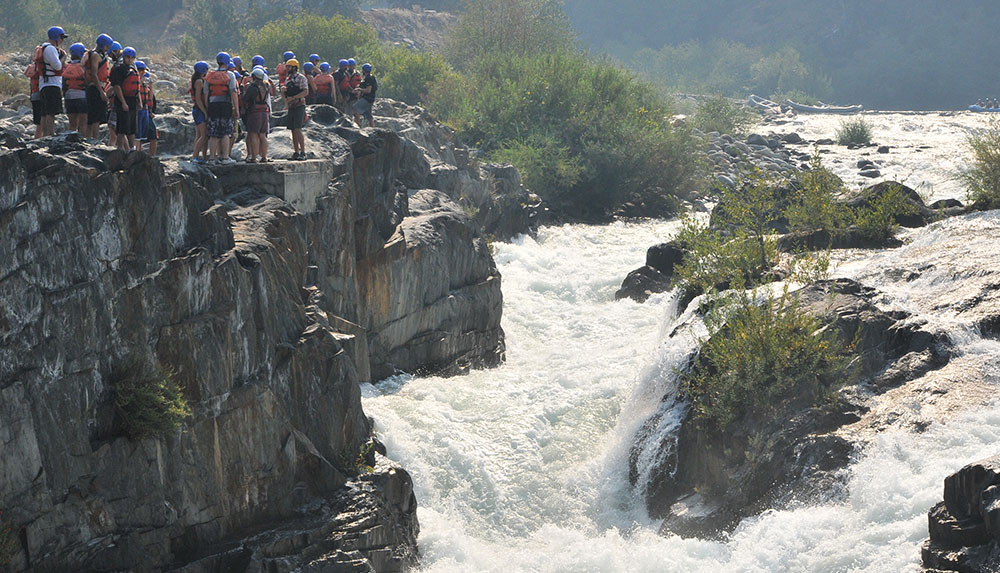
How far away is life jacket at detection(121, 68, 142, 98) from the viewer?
14961mm

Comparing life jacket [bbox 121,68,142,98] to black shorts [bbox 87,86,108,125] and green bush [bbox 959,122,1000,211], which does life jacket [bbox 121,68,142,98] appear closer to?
black shorts [bbox 87,86,108,125]

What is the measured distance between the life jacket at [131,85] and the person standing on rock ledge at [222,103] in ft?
4.35

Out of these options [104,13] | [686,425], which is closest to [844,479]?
[686,425]

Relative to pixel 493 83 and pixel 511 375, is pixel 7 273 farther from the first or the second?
pixel 493 83

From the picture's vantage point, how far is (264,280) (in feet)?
45.2

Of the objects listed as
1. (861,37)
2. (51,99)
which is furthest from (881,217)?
(861,37)

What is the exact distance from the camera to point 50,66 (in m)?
14.4

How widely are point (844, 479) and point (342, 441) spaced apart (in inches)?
269

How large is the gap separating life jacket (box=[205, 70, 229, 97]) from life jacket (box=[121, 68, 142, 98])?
134 cm

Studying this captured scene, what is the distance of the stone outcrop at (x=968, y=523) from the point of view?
1062cm

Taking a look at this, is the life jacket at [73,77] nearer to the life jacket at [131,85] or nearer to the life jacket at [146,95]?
the life jacket at [131,85]

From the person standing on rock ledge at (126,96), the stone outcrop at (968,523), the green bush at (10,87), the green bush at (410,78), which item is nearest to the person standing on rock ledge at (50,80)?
the person standing on rock ledge at (126,96)

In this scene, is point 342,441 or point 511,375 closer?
point 342,441

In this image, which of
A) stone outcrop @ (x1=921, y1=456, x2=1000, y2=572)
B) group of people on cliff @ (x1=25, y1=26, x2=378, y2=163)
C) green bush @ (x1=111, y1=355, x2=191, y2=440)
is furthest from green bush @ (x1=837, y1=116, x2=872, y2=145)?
green bush @ (x1=111, y1=355, x2=191, y2=440)
